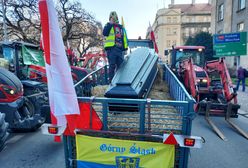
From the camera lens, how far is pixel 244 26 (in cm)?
1744

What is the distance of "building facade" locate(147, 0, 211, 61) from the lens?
180 ft

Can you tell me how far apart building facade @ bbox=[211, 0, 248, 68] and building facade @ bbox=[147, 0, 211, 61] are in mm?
31105

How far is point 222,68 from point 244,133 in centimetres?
226

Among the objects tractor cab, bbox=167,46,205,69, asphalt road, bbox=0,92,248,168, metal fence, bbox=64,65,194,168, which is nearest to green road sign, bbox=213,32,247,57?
tractor cab, bbox=167,46,205,69

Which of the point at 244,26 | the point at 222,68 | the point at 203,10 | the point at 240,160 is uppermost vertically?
the point at 203,10

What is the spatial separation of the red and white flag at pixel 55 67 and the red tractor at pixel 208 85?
13.3 ft

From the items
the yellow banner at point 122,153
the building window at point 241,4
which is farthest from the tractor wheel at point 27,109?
the building window at point 241,4

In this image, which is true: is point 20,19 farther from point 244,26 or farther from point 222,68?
point 244,26

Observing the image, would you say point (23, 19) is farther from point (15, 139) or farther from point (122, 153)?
point (122, 153)

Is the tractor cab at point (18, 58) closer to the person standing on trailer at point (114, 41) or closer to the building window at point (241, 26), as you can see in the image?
the person standing on trailer at point (114, 41)

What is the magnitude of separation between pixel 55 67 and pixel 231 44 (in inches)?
341

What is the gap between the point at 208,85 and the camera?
6.73 metres

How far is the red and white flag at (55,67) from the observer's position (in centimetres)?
203

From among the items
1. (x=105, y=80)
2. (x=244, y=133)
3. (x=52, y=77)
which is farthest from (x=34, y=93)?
(x=244, y=133)
